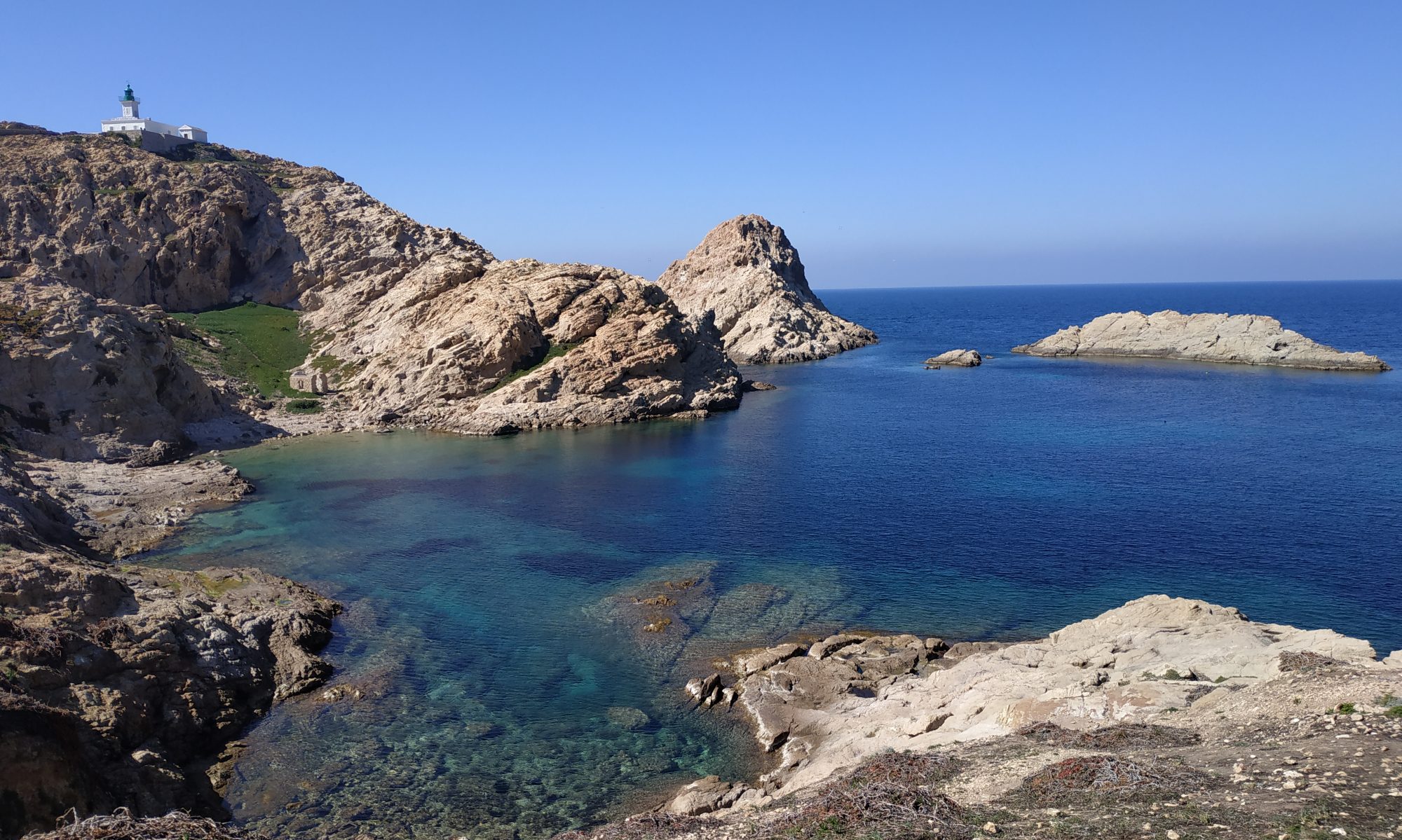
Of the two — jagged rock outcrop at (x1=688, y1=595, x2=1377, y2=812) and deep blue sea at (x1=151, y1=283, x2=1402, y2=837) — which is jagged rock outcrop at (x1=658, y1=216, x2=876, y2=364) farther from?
jagged rock outcrop at (x1=688, y1=595, x2=1377, y2=812)

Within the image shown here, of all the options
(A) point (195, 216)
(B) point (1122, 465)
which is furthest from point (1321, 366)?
(A) point (195, 216)

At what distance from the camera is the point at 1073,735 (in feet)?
63.1

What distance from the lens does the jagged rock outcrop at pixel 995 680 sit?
70.7 feet

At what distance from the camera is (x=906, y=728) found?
23641mm

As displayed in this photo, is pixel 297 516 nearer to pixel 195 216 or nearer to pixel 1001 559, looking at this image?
pixel 1001 559

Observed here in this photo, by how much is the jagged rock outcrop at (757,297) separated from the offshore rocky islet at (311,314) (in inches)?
1506

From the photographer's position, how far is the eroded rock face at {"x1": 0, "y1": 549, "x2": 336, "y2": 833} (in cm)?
1806

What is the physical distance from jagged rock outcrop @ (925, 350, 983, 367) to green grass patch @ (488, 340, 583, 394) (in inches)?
2456

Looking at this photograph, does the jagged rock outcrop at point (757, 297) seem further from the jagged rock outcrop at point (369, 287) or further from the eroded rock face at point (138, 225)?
the eroded rock face at point (138, 225)

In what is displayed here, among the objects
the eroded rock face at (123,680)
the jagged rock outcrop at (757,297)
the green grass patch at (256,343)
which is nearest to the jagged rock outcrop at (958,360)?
the jagged rock outcrop at (757,297)

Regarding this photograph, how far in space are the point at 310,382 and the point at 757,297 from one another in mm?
80984

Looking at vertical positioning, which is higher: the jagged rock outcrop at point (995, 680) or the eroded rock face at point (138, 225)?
the eroded rock face at point (138, 225)

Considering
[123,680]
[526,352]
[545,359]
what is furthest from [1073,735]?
[545,359]

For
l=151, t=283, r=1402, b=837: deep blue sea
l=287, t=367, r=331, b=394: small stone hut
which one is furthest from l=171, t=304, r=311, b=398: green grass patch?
l=151, t=283, r=1402, b=837: deep blue sea
